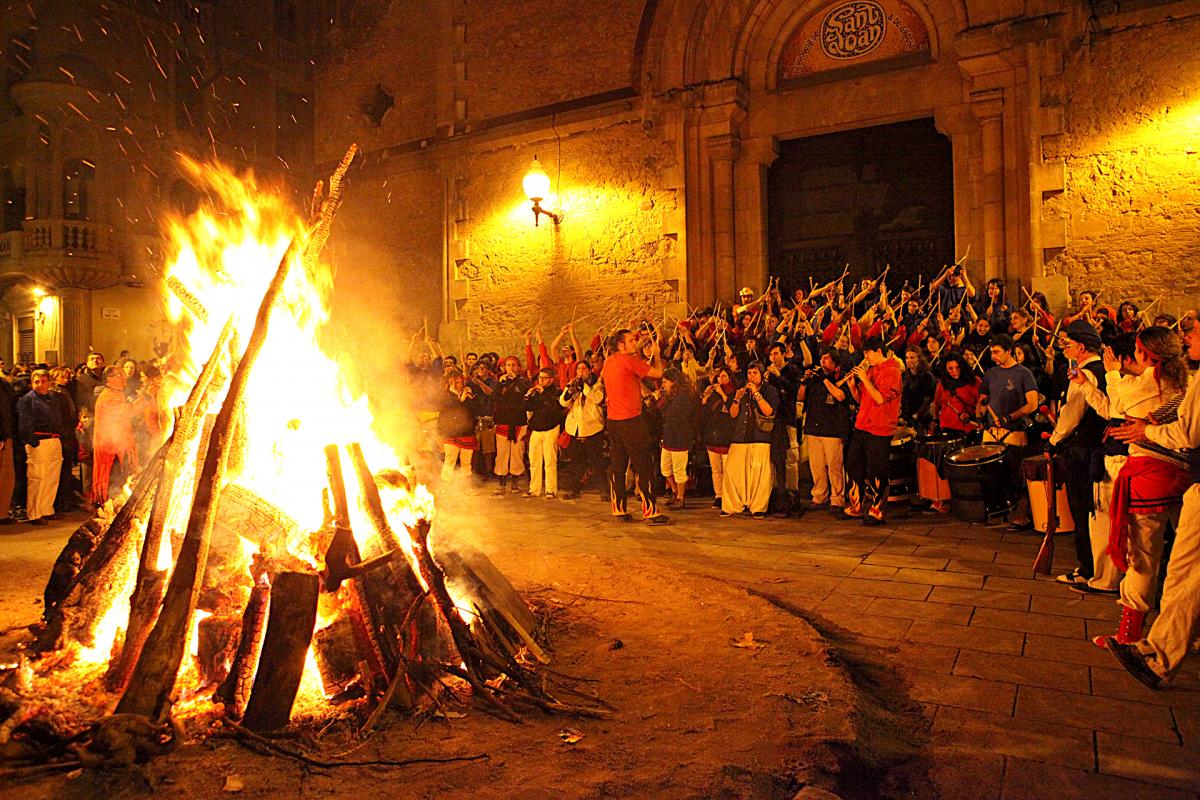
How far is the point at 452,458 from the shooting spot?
1186 centimetres

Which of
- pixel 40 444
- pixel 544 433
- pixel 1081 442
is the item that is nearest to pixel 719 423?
pixel 544 433

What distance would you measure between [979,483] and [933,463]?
729mm

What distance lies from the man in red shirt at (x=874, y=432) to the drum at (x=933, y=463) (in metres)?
0.55

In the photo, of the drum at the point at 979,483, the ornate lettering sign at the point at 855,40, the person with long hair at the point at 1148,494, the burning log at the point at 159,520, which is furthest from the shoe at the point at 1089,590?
the ornate lettering sign at the point at 855,40

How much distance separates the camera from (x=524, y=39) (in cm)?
1555

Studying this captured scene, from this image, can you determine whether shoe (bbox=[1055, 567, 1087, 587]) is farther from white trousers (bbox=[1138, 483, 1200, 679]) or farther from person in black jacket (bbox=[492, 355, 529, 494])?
person in black jacket (bbox=[492, 355, 529, 494])

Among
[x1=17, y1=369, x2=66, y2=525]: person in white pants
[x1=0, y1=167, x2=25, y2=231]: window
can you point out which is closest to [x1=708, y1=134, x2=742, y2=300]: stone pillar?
[x1=17, y1=369, x2=66, y2=525]: person in white pants

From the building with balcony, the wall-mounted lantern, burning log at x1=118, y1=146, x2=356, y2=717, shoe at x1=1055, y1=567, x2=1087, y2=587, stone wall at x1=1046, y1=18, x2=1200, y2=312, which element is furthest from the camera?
the building with balcony

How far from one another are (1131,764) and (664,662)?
Answer: 6.89ft

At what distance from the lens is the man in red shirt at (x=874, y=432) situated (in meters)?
8.48

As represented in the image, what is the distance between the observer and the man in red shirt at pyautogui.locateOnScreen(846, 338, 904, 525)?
8.48m

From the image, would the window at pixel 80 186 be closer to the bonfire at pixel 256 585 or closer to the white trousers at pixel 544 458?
the white trousers at pixel 544 458

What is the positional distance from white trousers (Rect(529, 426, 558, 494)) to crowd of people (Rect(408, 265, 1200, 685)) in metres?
0.03

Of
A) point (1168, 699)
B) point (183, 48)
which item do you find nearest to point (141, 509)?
point (1168, 699)
